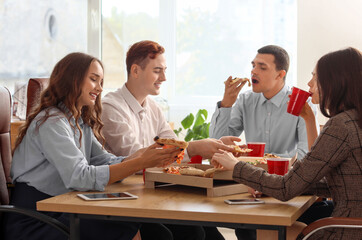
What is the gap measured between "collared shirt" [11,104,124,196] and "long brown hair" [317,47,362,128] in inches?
36.6

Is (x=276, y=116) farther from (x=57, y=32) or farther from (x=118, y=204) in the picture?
(x=57, y=32)

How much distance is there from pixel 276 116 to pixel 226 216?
1.94 m

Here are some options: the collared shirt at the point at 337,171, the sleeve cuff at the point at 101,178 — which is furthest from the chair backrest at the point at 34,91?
the collared shirt at the point at 337,171

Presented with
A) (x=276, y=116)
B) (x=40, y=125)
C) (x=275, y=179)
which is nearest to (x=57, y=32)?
(x=276, y=116)

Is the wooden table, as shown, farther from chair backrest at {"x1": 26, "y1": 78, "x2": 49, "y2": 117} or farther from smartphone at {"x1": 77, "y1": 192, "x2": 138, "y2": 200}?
chair backrest at {"x1": 26, "y1": 78, "x2": 49, "y2": 117}

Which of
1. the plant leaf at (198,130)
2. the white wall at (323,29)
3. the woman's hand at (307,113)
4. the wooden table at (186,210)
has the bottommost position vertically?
the plant leaf at (198,130)

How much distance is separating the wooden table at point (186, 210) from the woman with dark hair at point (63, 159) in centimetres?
14

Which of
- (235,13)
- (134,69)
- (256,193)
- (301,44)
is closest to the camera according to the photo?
(256,193)

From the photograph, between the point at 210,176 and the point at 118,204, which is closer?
the point at 118,204

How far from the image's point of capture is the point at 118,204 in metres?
1.71

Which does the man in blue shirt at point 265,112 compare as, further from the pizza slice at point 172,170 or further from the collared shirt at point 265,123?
the pizza slice at point 172,170

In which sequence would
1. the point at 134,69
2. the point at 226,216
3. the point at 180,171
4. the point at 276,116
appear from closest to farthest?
the point at 226,216 → the point at 180,171 → the point at 134,69 → the point at 276,116

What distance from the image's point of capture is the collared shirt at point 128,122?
272 cm

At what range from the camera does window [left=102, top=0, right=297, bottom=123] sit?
5.53 m
